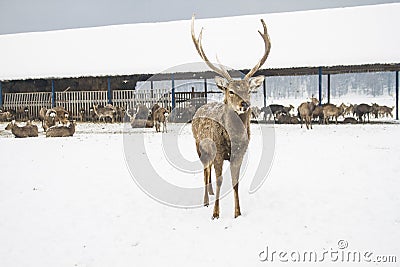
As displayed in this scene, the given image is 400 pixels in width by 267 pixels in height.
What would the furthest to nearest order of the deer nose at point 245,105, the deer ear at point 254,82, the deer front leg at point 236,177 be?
the deer ear at point 254,82 → the deer front leg at point 236,177 → the deer nose at point 245,105

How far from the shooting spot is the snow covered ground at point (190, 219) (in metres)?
4.04

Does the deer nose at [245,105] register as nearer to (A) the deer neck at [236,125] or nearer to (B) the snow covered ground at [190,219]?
(A) the deer neck at [236,125]

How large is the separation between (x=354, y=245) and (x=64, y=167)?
262 inches

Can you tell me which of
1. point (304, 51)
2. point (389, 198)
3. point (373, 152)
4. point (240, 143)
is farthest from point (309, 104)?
point (240, 143)

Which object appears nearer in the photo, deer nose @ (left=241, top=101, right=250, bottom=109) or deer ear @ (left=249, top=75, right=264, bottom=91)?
deer nose @ (left=241, top=101, right=250, bottom=109)

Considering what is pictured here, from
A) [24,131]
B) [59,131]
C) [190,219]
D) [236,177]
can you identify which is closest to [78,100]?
[24,131]

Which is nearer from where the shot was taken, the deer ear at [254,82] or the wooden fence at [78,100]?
the deer ear at [254,82]

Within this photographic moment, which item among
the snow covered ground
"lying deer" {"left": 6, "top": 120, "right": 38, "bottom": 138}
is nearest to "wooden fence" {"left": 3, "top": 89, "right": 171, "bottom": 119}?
"lying deer" {"left": 6, "top": 120, "right": 38, "bottom": 138}

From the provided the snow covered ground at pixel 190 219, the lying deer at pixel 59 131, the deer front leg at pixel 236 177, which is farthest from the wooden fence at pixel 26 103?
the deer front leg at pixel 236 177

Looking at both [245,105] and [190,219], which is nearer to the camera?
[245,105]

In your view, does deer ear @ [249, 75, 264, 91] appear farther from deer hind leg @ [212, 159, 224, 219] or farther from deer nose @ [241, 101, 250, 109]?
deer hind leg @ [212, 159, 224, 219]

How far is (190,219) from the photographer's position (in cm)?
503

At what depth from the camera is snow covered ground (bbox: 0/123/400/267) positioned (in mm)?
4039

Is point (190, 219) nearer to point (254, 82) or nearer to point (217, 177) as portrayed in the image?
point (217, 177)
